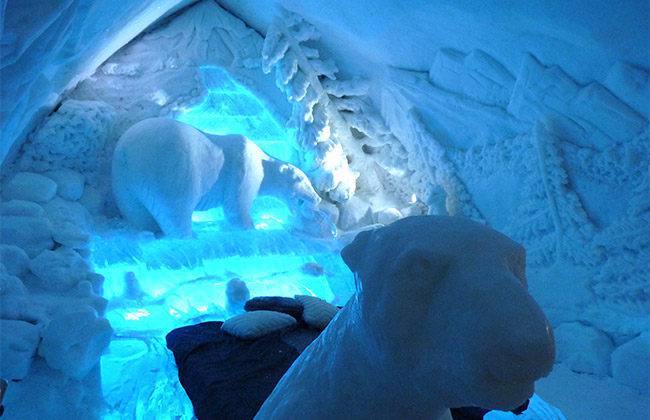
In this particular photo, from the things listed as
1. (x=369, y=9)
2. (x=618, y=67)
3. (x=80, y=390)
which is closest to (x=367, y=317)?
(x=80, y=390)

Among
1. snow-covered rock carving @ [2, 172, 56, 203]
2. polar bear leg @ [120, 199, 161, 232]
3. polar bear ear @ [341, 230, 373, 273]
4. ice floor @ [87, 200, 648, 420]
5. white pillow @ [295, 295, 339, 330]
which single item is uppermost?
polar bear ear @ [341, 230, 373, 273]

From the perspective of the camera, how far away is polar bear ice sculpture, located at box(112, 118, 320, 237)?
2.86 metres

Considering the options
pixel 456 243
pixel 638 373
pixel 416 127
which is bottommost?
pixel 638 373

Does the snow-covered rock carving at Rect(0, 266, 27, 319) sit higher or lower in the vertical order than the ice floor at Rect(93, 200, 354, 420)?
higher

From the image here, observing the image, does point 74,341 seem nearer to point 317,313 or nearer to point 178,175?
point 317,313

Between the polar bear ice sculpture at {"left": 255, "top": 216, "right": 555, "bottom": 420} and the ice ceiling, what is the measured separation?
0.91 metres

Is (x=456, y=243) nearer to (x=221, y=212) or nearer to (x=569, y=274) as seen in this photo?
(x=569, y=274)

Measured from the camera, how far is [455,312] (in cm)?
60

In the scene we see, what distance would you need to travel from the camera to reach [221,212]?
3.64 metres

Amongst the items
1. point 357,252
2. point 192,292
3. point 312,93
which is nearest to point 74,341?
point 192,292

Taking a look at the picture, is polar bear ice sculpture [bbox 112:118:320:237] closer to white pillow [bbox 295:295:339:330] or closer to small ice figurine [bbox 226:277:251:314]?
small ice figurine [bbox 226:277:251:314]

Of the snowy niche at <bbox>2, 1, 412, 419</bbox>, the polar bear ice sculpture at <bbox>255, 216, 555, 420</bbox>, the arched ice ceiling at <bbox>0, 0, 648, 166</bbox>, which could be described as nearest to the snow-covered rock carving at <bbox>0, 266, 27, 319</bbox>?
the snowy niche at <bbox>2, 1, 412, 419</bbox>

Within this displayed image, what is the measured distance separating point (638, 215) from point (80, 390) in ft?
8.75

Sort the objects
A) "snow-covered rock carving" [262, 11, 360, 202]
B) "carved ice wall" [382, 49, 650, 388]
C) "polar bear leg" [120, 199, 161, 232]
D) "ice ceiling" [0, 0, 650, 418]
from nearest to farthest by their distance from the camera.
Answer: "ice ceiling" [0, 0, 650, 418]
"carved ice wall" [382, 49, 650, 388]
"polar bear leg" [120, 199, 161, 232]
"snow-covered rock carving" [262, 11, 360, 202]
